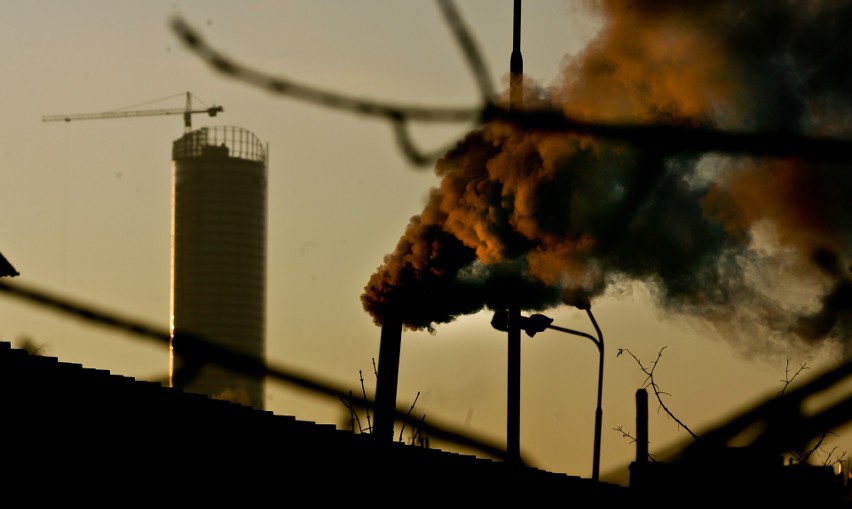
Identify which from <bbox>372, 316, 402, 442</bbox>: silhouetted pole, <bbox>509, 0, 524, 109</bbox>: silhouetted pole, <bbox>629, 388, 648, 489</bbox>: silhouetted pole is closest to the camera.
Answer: <bbox>629, 388, 648, 489</bbox>: silhouetted pole

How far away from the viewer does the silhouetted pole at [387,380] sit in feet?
119

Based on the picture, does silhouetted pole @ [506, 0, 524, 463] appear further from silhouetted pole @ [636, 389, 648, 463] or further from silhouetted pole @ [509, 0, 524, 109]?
silhouetted pole @ [636, 389, 648, 463]

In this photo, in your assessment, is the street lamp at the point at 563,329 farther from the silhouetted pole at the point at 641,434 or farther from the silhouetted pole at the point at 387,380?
the silhouetted pole at the point at 387,380

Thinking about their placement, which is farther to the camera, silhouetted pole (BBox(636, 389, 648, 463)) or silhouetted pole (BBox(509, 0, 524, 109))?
silhouetted pole (BBox(509, 0, 524, 109))

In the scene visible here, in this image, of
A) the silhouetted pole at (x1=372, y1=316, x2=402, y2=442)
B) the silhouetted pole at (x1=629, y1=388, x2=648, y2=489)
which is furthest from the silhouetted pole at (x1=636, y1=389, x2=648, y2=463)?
the silhouetted pole at (x1=372, y1=316, x2=402, y2=442)

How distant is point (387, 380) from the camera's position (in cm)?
3809

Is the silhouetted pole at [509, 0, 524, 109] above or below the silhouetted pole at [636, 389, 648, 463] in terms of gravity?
above

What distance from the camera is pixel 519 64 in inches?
1040

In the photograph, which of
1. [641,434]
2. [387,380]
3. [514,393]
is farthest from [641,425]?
[387,380]

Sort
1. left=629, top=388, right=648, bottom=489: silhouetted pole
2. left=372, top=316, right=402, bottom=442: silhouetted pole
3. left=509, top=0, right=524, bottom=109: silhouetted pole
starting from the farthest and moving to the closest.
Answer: left=372, top=316, right=402, bottom=442: silhouetted pole, left=509, top=0, right=524, bottom=109: silhouetted pole, left=629, top=388, right=648, bottom=489: silhouetted pole

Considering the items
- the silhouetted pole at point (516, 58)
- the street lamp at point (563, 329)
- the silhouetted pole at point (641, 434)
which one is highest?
the silhouetted pole at point (516, 58)

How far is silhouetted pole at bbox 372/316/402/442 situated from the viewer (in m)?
36.2

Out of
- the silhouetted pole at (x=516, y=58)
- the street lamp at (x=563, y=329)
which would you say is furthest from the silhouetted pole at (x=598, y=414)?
the silhouetted pole at (x=516, y=58)

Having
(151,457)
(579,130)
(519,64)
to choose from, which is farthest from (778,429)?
(519,64)
